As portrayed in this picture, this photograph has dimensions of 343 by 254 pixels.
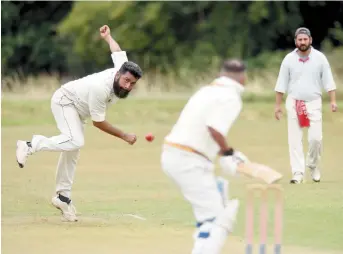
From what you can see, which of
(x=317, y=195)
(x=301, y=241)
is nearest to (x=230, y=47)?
(x=317, y=195)

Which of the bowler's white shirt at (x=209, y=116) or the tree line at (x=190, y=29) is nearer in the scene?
the bowler's white shirt at (x=209, y=116)

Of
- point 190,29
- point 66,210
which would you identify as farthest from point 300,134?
point 190,29

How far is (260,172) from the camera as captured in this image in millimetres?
7684

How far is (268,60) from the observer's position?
38062mm

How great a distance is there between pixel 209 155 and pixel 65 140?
2.56 meters

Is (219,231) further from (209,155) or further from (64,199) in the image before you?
(64,199)

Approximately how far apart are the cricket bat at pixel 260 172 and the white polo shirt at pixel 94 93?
2.64 metres

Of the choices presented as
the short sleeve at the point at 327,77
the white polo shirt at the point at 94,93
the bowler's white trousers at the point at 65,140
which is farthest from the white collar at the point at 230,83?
the short sleeve at the point at 327,77

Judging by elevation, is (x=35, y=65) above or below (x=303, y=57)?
above

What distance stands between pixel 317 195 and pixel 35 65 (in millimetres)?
35276

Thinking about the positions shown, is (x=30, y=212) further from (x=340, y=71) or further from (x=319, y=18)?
(x=319, y=18)

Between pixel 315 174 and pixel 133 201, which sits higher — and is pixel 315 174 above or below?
above

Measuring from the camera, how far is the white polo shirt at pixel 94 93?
10.2 meters

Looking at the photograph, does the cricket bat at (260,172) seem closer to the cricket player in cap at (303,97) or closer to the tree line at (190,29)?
the cricket player in cap at (303,97)
